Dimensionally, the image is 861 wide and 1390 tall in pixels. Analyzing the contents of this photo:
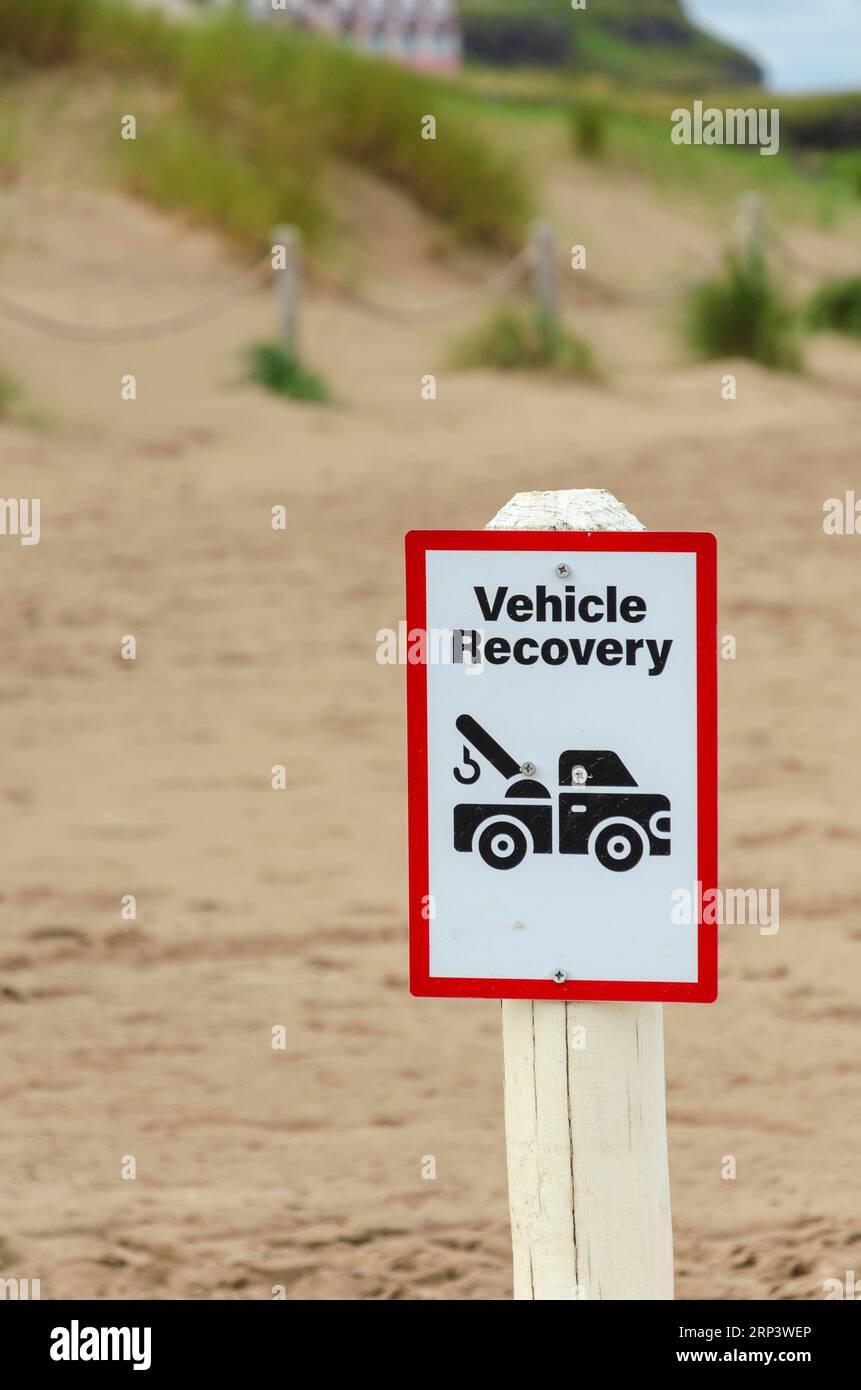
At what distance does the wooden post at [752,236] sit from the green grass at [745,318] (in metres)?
0.01

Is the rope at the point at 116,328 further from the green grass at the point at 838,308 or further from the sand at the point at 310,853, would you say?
the green grass at the point at 838,308

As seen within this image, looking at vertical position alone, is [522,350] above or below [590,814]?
above

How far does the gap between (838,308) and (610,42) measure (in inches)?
1151

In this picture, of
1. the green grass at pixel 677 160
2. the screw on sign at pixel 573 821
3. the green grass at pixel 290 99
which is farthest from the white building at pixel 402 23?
the screw on sign at pixel 573 821

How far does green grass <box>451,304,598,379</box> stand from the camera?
13.2 m

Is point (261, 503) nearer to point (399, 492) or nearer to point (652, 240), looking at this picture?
point (399, 492)

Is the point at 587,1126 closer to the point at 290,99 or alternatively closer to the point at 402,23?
the point at 290,99

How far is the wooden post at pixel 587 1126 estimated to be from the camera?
6.88ft

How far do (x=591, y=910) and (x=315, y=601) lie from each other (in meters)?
5.99

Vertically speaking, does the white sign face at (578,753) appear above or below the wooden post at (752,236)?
below

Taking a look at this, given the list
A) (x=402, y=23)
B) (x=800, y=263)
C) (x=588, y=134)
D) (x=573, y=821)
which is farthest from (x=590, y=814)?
(x=402, y=23)

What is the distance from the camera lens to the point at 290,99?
18188 millimetres

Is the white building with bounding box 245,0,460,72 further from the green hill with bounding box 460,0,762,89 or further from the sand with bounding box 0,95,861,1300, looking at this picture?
the sand with bounding box 0,95,861,1300
